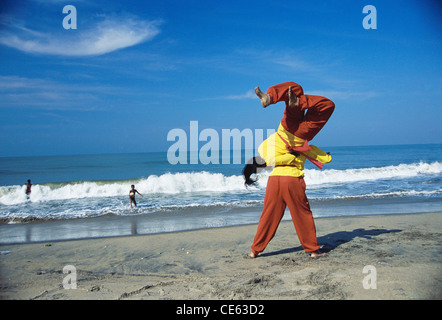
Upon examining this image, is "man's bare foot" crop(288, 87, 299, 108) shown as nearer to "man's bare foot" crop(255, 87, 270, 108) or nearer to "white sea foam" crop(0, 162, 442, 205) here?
"man's bare foot" crop(255, 87, 270, 108)

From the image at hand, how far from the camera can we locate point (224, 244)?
6.14 metres

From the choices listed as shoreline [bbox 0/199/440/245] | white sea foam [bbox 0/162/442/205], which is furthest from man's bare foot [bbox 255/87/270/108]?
white sea foam [bbox 0/162/442/205]

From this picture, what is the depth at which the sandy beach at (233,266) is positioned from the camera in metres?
3.40

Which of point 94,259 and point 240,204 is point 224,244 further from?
point 240,204

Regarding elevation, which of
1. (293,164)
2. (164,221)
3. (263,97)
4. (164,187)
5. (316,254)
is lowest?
(164,221)

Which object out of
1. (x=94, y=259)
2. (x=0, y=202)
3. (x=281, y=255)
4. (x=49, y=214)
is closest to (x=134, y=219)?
(x=49, y=214)

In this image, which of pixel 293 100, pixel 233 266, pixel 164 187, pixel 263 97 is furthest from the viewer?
pixel 164 187

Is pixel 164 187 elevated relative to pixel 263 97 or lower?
lower

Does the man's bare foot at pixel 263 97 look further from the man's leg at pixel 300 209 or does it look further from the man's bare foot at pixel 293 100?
the man's leg at pixel 300 209

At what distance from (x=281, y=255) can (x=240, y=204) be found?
7295mm

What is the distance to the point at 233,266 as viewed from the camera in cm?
461

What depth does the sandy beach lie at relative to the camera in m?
3.40

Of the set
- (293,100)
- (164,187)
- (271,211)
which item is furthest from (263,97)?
(164,187)

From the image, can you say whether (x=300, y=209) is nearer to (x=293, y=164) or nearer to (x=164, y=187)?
(x=293, y=164)
